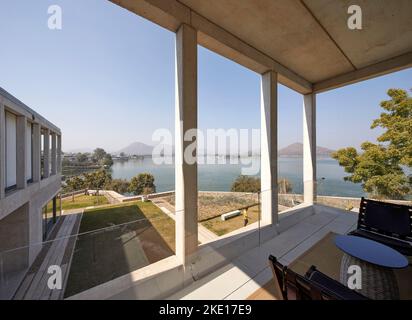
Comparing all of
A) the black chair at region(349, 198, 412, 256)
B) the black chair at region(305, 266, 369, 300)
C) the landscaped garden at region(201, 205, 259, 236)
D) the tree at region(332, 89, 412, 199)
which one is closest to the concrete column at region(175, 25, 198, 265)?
the landscaped garden at region(201, 205, 259, 236)

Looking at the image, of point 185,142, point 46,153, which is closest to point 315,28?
point 185,142

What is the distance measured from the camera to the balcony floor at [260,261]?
83.0 inches

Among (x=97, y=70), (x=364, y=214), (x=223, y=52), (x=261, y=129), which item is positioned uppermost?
(x=97, y=70)

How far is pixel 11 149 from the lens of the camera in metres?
4.95

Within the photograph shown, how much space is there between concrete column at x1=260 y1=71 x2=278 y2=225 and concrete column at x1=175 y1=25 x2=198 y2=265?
6.13 feet

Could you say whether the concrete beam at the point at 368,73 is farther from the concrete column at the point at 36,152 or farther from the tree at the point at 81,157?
the tree at the point at 81,157

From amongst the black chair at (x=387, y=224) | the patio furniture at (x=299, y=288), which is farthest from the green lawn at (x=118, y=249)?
the black chair at (x=387, y=224)

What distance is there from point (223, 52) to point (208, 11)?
0.72 m

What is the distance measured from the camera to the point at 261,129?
3.85m

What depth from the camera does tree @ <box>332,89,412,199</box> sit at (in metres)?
8.54

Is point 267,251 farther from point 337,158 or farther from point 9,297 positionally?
point 337,158

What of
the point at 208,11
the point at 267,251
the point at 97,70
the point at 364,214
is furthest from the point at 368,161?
the point at 97,70

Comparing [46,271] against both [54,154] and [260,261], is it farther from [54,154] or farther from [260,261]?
[54,154]

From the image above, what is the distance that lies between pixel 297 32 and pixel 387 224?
11.4 ft
